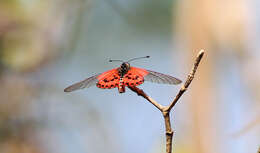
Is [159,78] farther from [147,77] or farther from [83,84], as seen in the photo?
[83,84]

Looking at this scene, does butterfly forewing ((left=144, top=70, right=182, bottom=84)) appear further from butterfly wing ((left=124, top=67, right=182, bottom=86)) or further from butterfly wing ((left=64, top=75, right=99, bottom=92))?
butterfly wing ((left=64, top=75, right=99, bottom=92))

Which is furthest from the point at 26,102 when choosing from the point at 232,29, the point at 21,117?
the point at 232,29

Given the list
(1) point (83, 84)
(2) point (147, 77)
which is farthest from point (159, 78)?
(1) point (83, 84)

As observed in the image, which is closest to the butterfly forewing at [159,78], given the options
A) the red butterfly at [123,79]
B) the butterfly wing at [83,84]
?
the red butterfly at [123,79]

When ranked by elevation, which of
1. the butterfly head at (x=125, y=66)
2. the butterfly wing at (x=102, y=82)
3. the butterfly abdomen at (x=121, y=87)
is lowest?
the butterfly abdomen at (x=121, y=87)

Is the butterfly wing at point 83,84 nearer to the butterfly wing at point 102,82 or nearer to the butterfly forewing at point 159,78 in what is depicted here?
the butterfly wing at point 102,82

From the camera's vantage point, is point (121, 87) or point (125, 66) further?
point (125, 66)

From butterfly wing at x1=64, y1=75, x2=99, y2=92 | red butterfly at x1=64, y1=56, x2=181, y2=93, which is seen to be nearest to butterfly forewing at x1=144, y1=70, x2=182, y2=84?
red butterfly at x1=64, y1=56, x2=181, y2=93

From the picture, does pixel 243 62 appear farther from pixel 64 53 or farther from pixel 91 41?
pixel 91 41
